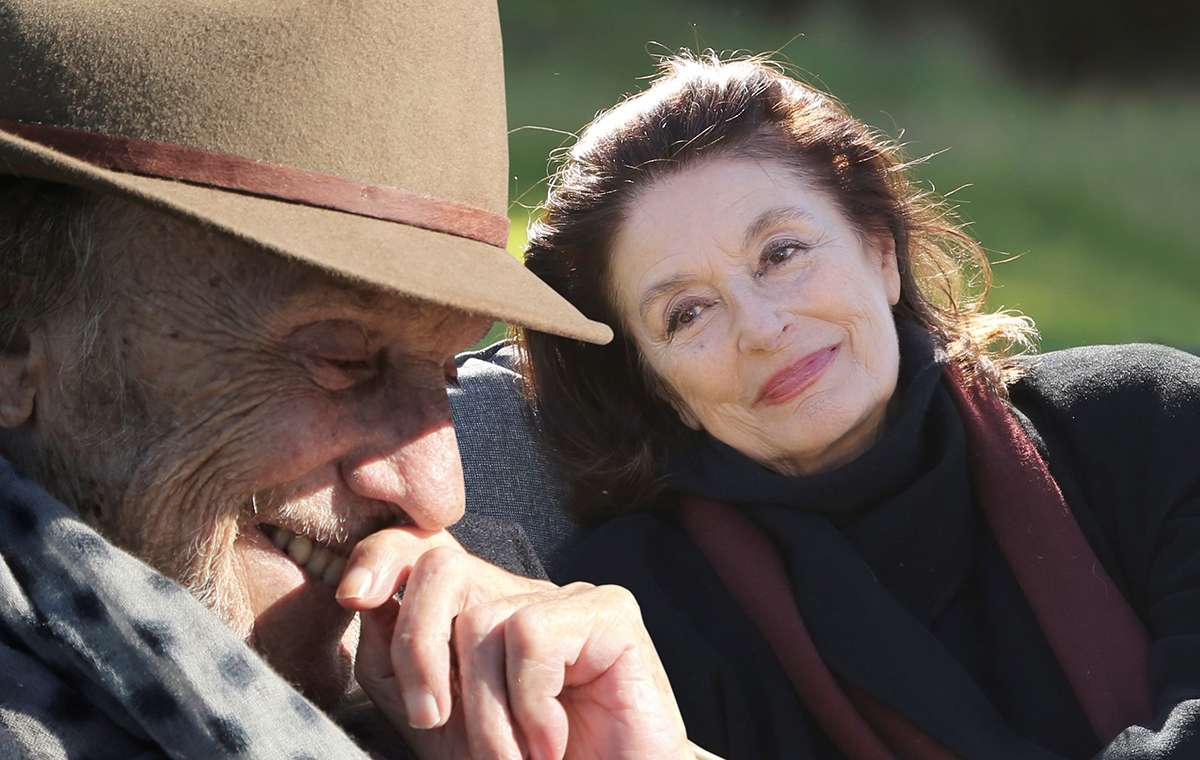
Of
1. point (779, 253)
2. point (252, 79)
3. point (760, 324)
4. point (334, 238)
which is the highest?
point (252, 79)

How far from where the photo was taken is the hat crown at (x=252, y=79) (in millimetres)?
1830

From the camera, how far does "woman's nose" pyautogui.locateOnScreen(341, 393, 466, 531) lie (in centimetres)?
211

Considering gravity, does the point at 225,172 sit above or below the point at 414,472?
above

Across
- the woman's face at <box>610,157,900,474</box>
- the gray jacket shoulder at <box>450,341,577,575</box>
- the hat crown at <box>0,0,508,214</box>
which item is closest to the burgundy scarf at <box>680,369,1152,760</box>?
the woman's face at <box>610,157,900,474</box>

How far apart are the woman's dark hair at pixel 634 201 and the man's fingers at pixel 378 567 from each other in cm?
148

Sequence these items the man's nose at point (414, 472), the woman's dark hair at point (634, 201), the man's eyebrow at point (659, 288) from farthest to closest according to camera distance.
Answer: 1. the woman's dark hair at point (634, 201)
2. the man's eyebrow at point (659, 288)
3. the man's nose at point (414, 472)

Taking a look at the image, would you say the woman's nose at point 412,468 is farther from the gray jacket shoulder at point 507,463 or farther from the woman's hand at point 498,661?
the gray jacket shoulder at point 507,463

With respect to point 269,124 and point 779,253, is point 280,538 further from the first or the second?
point 779,253

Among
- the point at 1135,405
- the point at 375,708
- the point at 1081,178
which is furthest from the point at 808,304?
the point at 1081,178

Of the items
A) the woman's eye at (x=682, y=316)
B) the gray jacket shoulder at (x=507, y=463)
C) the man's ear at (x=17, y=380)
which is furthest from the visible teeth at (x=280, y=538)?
the woman's eye at (x=682, y=316)

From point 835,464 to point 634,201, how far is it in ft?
2.64

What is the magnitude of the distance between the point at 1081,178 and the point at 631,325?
8.23m

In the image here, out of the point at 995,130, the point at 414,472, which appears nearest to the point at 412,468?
the point at 414,472

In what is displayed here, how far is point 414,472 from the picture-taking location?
2.15m
